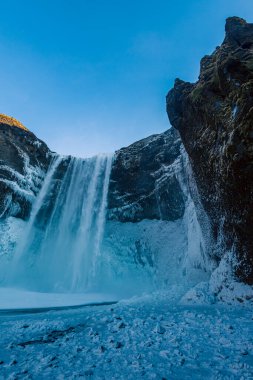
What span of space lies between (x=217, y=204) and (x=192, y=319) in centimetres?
555

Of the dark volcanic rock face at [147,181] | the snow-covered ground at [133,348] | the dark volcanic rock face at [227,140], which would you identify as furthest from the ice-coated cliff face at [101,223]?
the snow-covered ground at [133,348]

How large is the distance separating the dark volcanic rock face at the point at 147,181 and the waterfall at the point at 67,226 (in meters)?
1.29

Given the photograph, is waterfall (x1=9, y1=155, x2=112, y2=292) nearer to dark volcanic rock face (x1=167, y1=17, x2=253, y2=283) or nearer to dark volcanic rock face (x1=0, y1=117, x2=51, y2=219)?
dark volcanic rock face (x1=0, y1=117, x2=51, y2=219)

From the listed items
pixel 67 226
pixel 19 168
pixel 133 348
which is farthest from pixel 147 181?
pixel 133 348

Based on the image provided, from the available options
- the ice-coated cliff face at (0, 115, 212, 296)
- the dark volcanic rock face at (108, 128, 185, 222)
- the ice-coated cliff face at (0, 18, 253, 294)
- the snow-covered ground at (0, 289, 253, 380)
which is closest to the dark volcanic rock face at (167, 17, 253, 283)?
the ice-coated cliff face at (0, 18, 253, 294)

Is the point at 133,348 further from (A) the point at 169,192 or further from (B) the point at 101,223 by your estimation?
(B) the point at 101,223

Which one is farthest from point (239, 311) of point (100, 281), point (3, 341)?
point (100, 281)

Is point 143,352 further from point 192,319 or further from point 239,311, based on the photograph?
point 239,311

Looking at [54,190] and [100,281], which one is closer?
[100,281]

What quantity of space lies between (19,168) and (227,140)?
18270 mm

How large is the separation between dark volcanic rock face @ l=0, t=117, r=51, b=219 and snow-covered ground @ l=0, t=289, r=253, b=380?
15955 mm

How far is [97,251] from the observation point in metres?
22.4

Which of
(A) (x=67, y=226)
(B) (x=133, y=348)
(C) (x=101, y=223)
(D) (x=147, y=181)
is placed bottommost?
(B) (x=133, y=348)

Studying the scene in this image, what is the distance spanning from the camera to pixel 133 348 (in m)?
3.93
